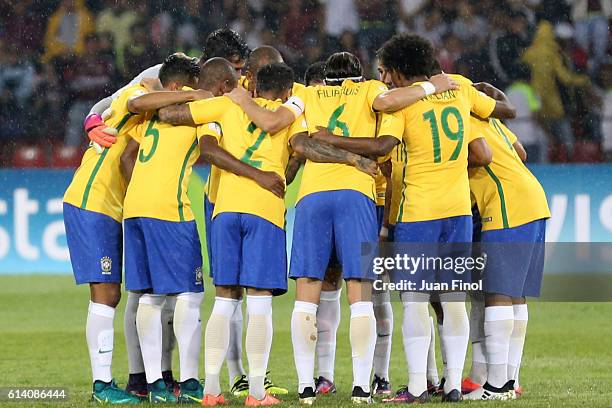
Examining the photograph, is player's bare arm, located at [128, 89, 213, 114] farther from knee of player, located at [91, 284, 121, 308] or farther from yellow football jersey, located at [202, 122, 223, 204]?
knee of player, located at [91, 284, 121, 308]

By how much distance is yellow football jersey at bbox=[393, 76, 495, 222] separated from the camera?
6973 mm

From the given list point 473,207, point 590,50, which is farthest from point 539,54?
point 473,207

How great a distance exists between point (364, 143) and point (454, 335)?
3.81ft

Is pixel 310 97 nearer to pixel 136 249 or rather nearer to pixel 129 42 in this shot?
pixel 136 249

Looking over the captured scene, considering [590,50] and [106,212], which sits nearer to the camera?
[106,212]

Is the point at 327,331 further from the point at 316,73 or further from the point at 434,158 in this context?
the point at 316,73

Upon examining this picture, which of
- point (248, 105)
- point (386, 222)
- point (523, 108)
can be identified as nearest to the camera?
point (248, 105)

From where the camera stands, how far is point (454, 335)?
23.0 feet

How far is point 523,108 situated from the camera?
14.0 meters

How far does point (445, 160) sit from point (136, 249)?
1.81 meters

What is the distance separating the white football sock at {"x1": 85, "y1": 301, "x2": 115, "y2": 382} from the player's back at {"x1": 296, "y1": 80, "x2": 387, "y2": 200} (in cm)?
136

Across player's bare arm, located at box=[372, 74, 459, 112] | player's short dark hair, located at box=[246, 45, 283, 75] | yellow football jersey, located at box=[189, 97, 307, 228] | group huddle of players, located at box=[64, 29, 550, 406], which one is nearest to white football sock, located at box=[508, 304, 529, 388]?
group huddle of players, located at box=[64, 29, 550, 406]

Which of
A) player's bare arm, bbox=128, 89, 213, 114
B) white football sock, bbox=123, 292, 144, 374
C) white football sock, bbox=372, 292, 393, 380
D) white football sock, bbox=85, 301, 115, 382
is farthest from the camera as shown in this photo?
white football sock, bbox=372, 292, 393, 380

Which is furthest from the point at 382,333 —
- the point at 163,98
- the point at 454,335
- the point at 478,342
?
the point at 163,98
